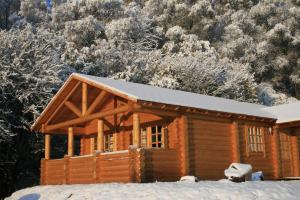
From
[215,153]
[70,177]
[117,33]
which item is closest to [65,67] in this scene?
[117,33]

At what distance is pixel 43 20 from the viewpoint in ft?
151

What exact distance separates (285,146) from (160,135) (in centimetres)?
720

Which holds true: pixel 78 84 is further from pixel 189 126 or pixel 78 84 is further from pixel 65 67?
pixel 65 67

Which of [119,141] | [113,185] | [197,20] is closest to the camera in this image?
[113,185]

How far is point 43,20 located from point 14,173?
21.8m

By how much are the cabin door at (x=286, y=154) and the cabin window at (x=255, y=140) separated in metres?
1.48

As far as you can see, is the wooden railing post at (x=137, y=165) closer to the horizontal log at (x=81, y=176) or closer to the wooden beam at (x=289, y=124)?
the horizontal log at (x=81, y=176)

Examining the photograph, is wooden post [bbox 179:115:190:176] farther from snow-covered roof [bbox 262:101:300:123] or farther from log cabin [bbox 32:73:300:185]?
snow-covered roof [bbox 262:101:300:123]

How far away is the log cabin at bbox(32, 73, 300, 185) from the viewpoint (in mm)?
15805

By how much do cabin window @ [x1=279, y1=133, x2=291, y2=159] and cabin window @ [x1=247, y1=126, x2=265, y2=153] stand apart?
1459 millimetres

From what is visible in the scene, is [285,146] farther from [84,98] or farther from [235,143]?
[84,98]

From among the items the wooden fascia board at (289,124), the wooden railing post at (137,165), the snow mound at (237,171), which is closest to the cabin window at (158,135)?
the wooden railing post at (137,165)

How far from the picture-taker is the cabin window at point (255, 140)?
20.0 metres

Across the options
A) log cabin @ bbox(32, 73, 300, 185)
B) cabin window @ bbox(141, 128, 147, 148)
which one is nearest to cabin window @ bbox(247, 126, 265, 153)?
log cabin @ bbox(32, 73, 300, 185)
